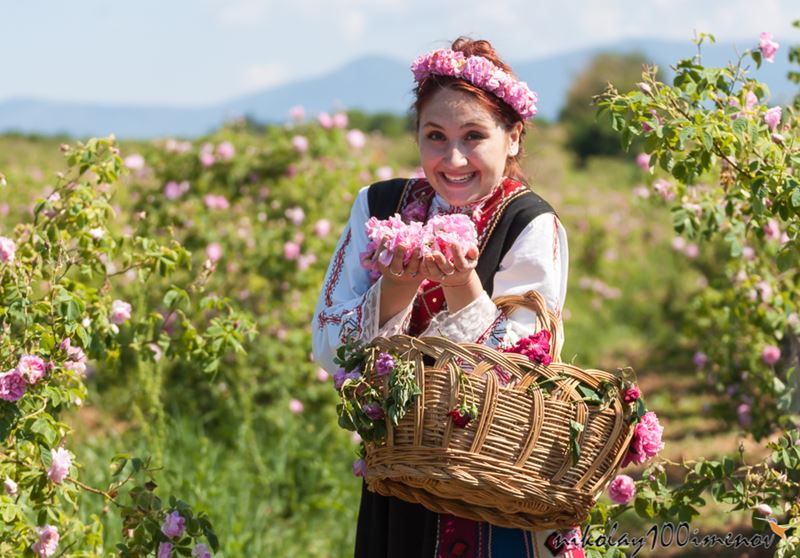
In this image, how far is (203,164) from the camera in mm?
5559

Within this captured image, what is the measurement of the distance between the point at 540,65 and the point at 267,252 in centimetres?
10147

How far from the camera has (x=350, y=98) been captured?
21.4ft

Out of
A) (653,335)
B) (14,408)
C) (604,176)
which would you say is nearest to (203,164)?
(14,408)

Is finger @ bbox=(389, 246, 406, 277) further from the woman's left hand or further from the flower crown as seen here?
the flower crown

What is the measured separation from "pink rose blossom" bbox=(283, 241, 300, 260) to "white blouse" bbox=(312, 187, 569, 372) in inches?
110

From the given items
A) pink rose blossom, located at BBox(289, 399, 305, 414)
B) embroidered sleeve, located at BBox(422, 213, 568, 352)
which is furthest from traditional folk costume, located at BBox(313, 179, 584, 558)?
pink rose blossom, located at BBox(289, 399, 305, 414)

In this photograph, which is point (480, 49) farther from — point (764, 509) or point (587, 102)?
point (587, 102)

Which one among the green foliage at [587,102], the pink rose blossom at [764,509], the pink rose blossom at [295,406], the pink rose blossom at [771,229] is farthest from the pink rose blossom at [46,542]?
the green foliage at [587,102]

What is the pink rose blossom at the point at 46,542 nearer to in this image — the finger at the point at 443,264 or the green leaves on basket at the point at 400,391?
the green leaves on basket at the point at 400,391

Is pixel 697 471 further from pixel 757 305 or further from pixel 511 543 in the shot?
pixel 757 305

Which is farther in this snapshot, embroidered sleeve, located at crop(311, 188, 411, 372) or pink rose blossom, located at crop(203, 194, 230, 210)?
pink rose blossom, located at crop(203, 194, 230, 210)

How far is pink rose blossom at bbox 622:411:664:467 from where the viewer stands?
2.09m

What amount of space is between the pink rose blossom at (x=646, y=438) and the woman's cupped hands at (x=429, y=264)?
18.6 inches

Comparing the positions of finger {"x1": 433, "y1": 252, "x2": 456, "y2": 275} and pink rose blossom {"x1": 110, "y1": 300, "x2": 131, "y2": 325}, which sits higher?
finger {"x1": 433, "y1": 252, "x2": 456, "y2": 275}
